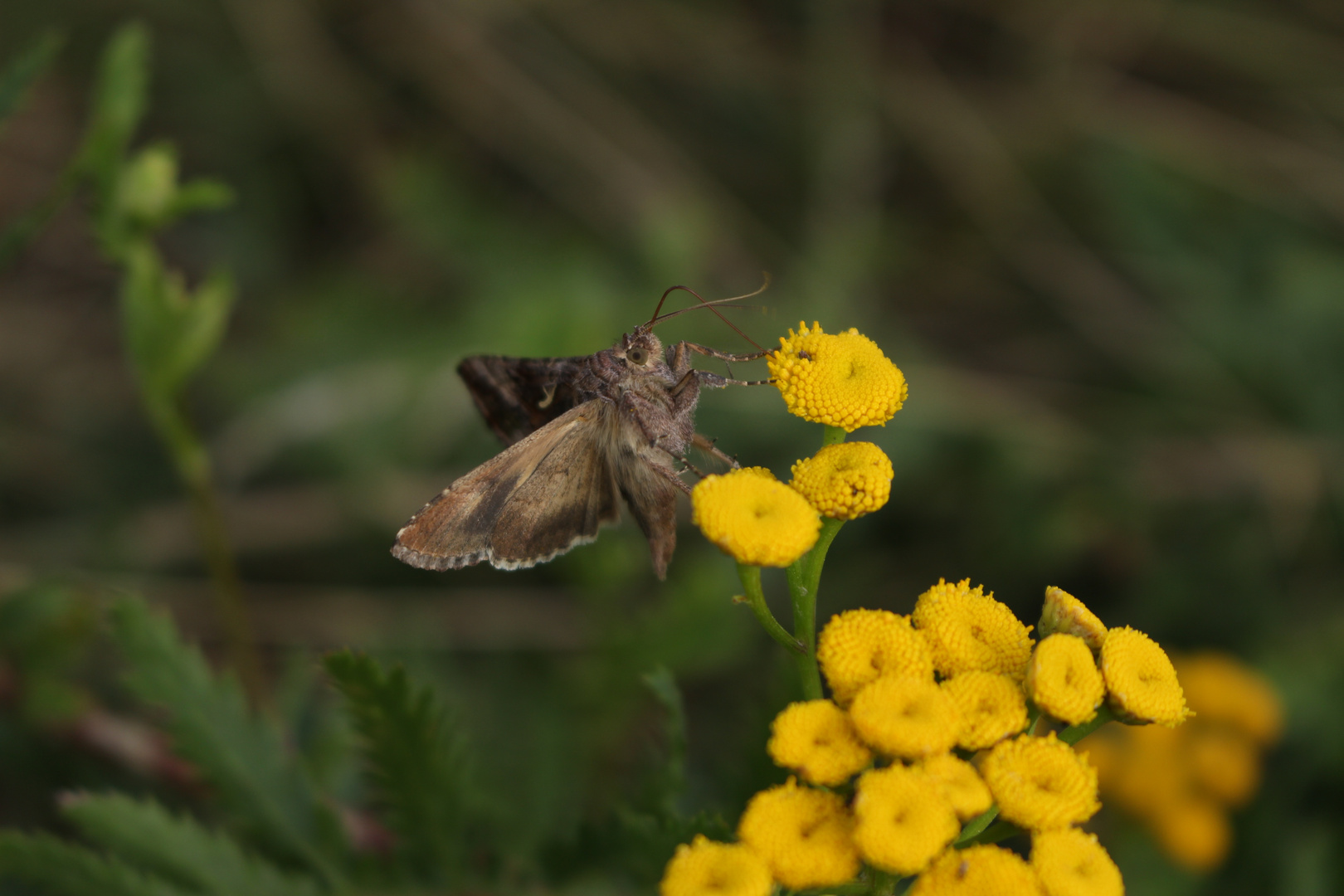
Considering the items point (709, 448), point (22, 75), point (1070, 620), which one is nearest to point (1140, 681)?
point (1070, 620)

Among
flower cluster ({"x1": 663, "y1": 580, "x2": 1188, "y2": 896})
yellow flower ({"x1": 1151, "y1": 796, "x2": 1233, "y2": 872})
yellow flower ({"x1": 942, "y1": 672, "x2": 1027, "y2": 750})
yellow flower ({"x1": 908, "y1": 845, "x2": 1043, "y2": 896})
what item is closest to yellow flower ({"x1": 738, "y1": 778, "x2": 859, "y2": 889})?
flower cluster ({"x1": 663, "y1": 580, "x2": 1188, "y2": 896})

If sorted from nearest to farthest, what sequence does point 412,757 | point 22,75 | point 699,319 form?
1. point 412,757
2. point 22,75
3. point 699,319

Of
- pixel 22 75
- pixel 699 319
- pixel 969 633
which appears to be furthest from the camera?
pixel 699 319

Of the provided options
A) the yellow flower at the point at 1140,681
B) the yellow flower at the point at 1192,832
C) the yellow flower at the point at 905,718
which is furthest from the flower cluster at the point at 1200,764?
the yellow flower at the point at 905,718

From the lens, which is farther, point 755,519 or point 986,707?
point 755,519

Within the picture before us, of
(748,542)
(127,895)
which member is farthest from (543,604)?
(748,542)

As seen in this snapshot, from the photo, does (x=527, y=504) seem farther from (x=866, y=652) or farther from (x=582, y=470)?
(x=866, y=652)

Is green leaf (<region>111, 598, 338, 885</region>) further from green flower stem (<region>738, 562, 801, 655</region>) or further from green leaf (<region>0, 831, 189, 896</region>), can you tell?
green flower stem (<region>738, 562, 801, 655</region>)
